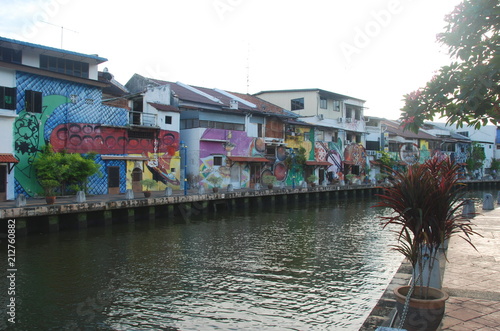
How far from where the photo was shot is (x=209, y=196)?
2734 cm

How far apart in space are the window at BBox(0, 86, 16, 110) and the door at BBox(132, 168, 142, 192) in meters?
9.17

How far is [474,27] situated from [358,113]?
4722 cm

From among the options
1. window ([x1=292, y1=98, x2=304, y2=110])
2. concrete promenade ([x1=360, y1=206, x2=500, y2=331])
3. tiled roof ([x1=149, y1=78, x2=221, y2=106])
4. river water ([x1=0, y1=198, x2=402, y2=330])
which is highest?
window ([x1=292, y1=98, x2=304, y2=110])

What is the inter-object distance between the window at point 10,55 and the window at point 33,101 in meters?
1.89

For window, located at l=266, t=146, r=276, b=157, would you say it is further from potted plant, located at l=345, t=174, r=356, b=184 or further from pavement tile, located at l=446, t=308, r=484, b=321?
pavement tile, located at l=446, t=308, r=484, b=321

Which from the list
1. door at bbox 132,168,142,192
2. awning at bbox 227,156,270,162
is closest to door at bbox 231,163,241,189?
awning at bbox 227,156,270,162

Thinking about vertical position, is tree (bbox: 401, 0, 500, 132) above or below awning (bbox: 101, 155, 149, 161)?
above

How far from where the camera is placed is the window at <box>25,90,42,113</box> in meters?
24.2

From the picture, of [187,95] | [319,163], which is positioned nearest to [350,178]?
[319,163]

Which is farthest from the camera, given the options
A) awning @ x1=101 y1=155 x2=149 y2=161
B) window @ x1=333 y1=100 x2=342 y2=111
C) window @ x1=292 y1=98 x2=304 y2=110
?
window @ x1=333 y1=100 x2=342 y2=111

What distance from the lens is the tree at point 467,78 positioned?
20.7 feet

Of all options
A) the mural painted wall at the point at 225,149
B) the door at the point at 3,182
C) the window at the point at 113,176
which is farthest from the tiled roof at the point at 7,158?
the mural painted wall at the point at 225,149

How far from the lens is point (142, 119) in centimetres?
3062

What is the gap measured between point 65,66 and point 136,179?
29.2 feet
